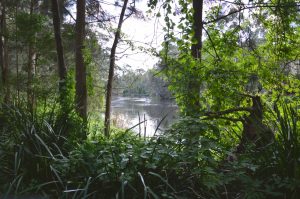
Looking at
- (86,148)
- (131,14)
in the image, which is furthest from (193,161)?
(131,14)

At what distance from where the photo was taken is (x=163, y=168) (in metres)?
2.26

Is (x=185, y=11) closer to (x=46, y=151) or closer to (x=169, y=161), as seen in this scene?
(x=169, y=161)

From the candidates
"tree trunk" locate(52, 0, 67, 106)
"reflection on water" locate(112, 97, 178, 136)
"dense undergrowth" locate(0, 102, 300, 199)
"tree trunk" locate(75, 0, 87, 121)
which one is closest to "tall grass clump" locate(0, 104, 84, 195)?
"dense undergrowth" locate(0, 102, 300, 199)

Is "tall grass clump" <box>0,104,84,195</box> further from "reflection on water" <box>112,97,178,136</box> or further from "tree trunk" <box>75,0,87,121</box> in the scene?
"tree trunk" <box>75,0,87,121</box>

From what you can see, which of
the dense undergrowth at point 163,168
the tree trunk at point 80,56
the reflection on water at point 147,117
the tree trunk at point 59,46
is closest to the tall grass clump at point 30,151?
the dense undergrowth at point 163,168

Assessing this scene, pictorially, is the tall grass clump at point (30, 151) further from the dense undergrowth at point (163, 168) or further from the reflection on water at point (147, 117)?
the reflection on water at point (147, 117)

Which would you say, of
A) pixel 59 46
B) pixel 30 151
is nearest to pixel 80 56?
pixel 59 46

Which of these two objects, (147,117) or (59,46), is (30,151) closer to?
(59,46)

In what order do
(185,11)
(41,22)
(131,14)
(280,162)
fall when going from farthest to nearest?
(131,14), (41,22), (185,11), (280,162)

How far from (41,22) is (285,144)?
713 centimetres

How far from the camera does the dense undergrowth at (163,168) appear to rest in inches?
78.0

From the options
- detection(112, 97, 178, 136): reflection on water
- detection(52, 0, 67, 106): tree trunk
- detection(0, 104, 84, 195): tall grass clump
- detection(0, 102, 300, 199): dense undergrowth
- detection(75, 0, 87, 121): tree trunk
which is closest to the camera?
detection(0, 102, 300, 199): dense undergrowth

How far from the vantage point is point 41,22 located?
7715 millimetres

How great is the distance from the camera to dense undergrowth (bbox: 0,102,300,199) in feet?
6.50
